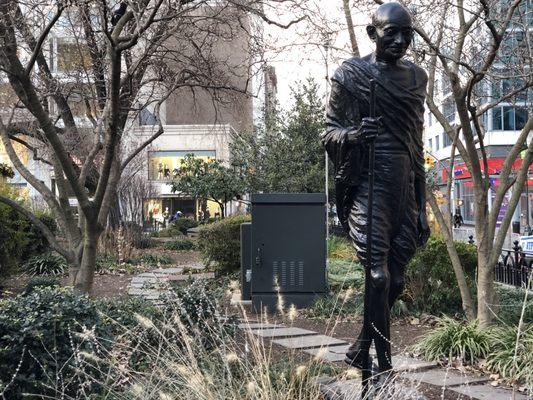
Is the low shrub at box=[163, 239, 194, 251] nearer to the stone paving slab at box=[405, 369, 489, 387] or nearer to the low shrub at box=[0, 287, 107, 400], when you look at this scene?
the stone paving slab at box=[405, 369, 489, 387]

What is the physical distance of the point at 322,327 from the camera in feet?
27.2

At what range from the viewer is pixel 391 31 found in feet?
11.6

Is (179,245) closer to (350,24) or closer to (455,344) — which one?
(350,24)

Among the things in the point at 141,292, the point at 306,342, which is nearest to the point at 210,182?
the point at 141,292

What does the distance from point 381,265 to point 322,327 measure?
4.86 meters

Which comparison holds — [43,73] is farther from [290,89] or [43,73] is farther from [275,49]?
[290,89]

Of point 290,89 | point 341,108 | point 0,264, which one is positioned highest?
point 290,89

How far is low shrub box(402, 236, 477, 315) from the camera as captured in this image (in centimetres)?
881

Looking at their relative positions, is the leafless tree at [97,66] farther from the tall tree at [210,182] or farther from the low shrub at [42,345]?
the tall tree at [210,182]

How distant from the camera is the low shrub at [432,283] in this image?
8.81 meters

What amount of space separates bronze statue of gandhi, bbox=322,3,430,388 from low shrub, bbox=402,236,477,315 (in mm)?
5268

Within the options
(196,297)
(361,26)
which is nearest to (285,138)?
(361,26)

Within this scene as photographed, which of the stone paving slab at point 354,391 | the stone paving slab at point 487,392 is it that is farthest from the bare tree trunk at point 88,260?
the stone paving slab at point 487,392

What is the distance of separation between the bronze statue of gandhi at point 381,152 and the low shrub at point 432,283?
5268mm
